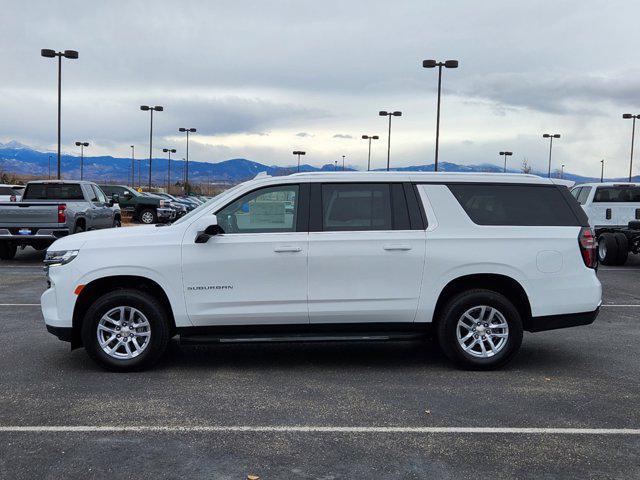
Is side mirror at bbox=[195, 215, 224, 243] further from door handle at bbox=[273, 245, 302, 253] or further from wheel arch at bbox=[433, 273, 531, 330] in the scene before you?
wheel arch at bbox=[433, 273, 531, 330]

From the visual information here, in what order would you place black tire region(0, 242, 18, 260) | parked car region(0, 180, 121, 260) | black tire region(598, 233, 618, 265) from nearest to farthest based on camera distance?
1. parked car region(0, 180, 121, 260)
2. black tire region(598, 233, 618, 265)
3. black tire region(0, 242, 18, 260)

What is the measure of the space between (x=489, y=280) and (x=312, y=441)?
9.22 feet

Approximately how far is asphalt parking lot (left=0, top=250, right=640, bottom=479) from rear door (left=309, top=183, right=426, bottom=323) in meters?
0.65

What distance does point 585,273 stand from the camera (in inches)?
257

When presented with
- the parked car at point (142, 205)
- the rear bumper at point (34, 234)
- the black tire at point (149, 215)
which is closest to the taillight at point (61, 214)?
the rear bumper at point (34, 234)

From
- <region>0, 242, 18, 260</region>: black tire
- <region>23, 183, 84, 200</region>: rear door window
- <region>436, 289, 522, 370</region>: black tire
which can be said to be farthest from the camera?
<region>23, 183, 84, 200</region>: rear door window

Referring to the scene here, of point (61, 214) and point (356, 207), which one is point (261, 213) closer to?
point (356, 207)

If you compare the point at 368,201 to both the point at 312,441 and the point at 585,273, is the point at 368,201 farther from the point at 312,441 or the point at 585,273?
the point at 312,441

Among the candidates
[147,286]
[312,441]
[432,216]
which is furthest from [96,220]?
[312,441]

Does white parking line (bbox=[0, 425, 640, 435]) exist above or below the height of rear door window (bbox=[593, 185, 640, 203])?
below

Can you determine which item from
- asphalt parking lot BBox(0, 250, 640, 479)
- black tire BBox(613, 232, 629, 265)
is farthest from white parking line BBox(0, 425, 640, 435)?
black tire BBox(613, 232, 629, 265)

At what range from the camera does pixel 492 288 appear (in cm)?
669

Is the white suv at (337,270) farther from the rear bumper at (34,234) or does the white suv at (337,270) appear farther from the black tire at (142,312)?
the rear bumper at (34,234)

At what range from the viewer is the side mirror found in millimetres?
6172
